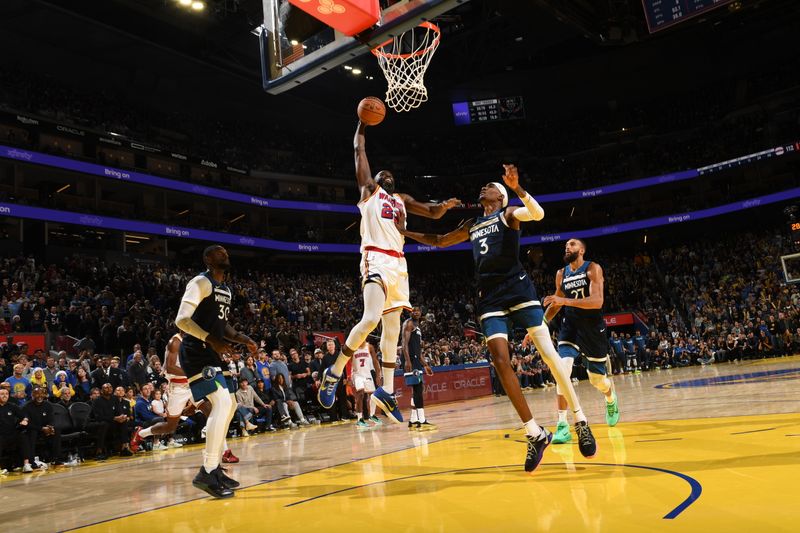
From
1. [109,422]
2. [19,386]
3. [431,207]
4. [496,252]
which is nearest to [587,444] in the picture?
[496,252]

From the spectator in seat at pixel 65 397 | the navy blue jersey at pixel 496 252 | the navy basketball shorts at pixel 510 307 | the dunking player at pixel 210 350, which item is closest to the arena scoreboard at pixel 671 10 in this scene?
the navy blue jersey at pixel 496 252

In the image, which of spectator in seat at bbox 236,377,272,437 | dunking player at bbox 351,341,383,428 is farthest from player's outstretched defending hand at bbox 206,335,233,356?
spectator in seat at bbox 236,377,272,437

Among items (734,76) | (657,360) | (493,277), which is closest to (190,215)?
(657,360)

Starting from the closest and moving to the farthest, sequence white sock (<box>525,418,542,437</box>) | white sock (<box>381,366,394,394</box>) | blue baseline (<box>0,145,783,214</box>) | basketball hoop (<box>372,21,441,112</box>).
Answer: white sock (<box>525,418,542,437</box>)
white sock (<box>381,366,394,394</box>)
basketball hoop (<box>372,21,441,112</box>)
blue baseline (<box>0,145,783,214</box>)

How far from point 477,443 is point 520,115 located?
32311mm

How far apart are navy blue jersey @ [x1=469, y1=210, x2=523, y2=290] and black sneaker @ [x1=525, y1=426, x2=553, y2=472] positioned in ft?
4.36

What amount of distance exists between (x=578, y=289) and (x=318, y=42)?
4.43 metres

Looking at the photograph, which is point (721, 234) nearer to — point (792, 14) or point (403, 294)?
point (792, 14)

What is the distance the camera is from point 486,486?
4324mm

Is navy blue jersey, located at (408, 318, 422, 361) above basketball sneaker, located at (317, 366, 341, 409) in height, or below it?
above

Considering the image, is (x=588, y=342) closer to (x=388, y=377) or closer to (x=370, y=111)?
(x=388, y=377)

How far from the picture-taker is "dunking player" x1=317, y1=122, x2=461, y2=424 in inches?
240

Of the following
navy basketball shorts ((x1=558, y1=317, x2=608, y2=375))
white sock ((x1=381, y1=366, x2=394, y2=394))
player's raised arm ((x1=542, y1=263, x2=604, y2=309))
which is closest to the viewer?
white sock ((x1=381, y1=366, x2=394, y2=394))

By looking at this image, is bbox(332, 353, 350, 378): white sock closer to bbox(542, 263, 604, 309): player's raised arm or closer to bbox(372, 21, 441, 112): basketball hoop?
bbox(542, 263, 604, 309): player's raised arm
